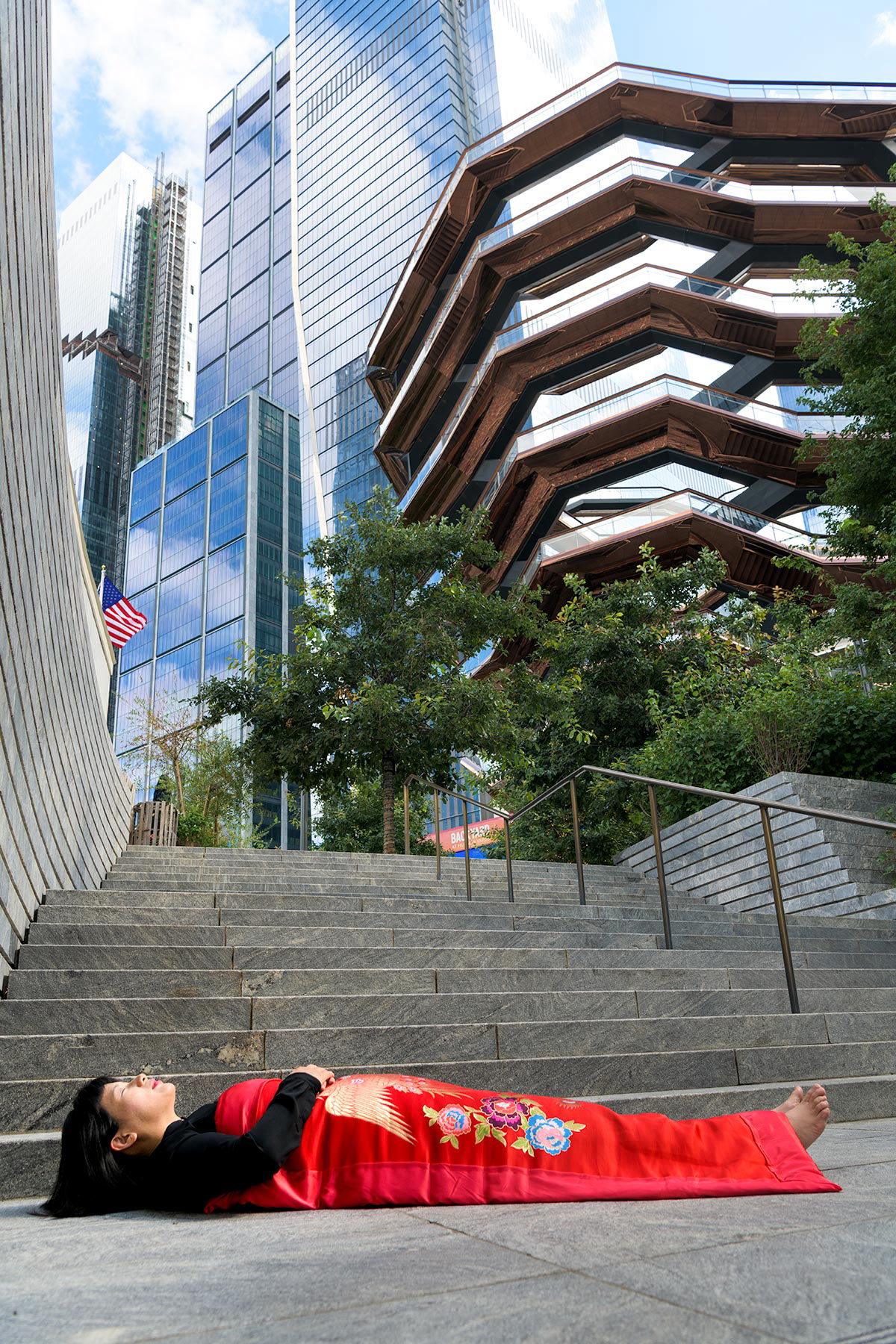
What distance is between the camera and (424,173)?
9038 centimetres

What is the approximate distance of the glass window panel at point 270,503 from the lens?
9700 cm

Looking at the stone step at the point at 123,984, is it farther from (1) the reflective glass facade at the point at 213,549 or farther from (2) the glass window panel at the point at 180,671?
(2) the glass window panel at the point at 180,671

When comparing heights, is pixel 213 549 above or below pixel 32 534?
above

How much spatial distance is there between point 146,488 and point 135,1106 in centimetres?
11154

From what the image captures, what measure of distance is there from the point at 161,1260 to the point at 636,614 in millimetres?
16786

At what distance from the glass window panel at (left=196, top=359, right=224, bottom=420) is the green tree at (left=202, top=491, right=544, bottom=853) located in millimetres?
123980

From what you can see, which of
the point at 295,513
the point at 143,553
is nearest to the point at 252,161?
the point at 295,513

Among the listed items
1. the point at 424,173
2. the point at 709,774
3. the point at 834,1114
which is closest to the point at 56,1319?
the point at 834,1114

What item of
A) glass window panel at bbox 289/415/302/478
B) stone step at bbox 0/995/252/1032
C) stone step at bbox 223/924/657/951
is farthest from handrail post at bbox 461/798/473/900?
glass window panel at bbox 289/415/302/478

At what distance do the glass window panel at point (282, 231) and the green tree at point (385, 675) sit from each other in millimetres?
122994

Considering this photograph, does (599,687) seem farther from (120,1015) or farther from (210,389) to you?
(210,389)

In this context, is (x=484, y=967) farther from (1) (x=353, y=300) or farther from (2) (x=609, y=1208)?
(1) (x=353, y=300)

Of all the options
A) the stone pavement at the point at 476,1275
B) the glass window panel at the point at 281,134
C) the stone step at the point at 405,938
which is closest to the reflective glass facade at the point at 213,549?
the glass window panel at the point at 281,134

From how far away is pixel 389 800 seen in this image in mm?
15469
